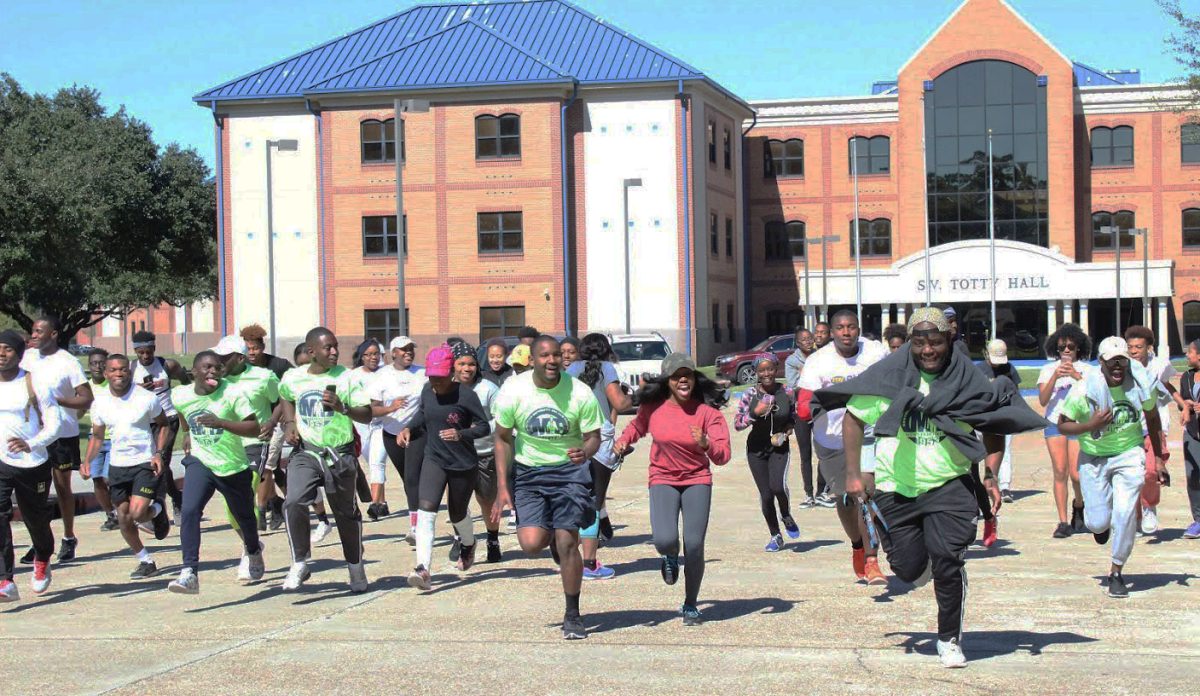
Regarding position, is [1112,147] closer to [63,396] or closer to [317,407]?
[317,407]

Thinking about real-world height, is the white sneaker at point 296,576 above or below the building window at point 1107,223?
below

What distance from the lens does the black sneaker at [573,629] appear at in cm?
848

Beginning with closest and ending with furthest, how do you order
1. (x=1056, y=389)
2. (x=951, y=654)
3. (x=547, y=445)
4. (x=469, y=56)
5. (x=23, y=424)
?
1. (x=951, y=654)
2. (x=547, y=445)
3. (x=23, y=424)
4. (x=1056, y=389)
5. (x=469, y=56)

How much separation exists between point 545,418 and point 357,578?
2288 millimetres

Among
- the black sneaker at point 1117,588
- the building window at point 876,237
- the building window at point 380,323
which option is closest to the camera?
the black sneaker at point 1117,588

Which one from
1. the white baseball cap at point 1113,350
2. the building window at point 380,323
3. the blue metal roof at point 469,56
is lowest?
the white baseball cap at point 1113,350

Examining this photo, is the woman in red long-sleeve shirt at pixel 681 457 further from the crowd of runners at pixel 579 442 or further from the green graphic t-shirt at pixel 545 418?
the green graphic t-shirt at pixel 545 418

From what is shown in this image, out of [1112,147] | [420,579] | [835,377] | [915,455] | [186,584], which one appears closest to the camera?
[915,455]

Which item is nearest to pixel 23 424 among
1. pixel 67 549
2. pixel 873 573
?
pixel 67 549

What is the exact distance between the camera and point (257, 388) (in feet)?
34.1

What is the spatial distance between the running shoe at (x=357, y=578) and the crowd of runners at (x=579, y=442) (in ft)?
0.06

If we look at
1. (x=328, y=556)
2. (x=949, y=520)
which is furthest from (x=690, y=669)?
(x=328, y=556)

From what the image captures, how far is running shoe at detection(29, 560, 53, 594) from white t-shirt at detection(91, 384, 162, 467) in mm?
1076

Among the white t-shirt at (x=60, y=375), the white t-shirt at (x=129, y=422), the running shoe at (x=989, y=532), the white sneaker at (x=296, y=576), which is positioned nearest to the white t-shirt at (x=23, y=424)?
the white t-shirt at (x=60, y=375)
